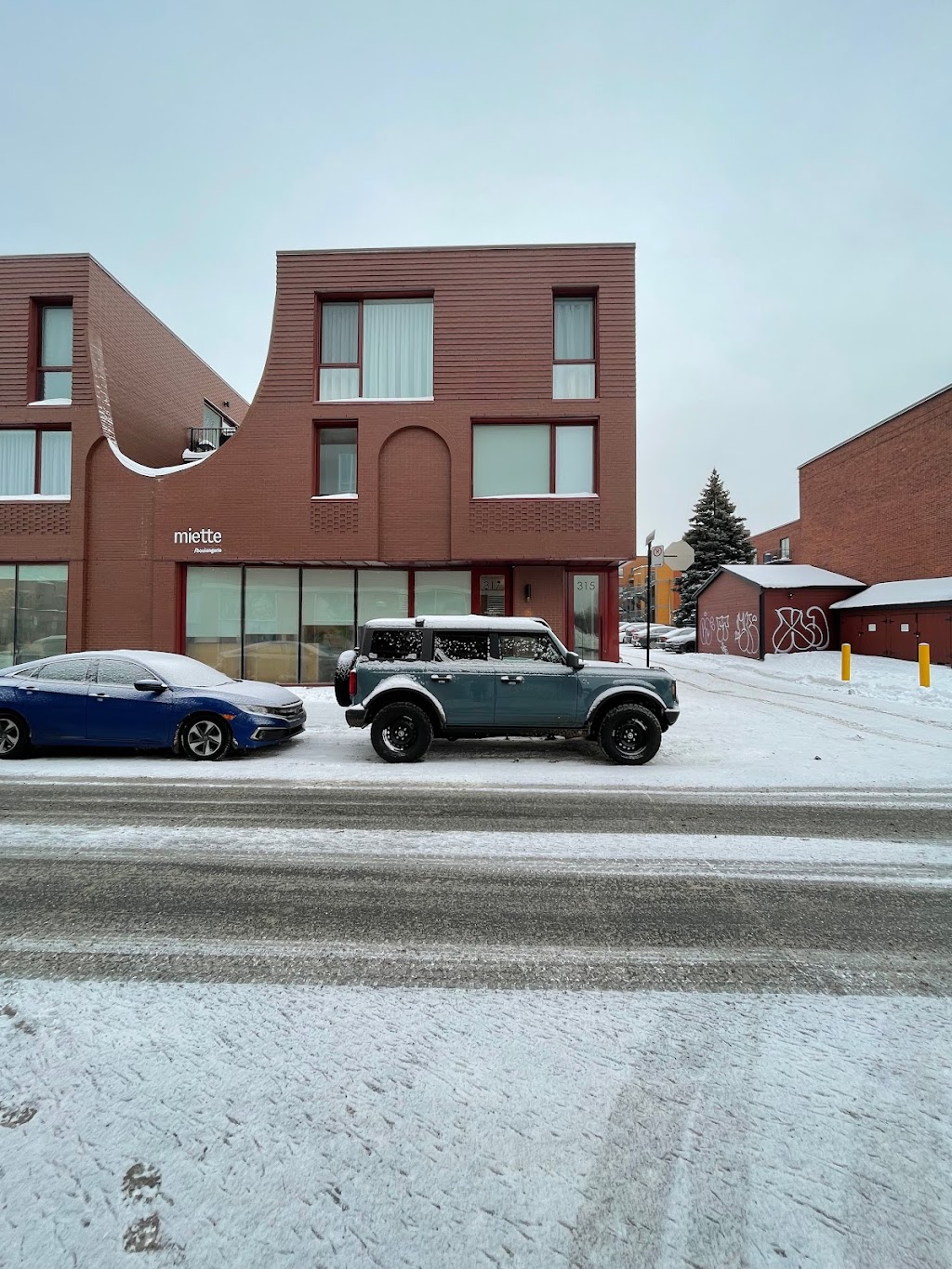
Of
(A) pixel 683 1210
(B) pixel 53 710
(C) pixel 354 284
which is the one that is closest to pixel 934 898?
(A) pixel 683 1210

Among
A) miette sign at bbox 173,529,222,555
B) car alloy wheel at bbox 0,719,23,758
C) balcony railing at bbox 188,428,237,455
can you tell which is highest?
balcony railing at bbox 188,428,237,455

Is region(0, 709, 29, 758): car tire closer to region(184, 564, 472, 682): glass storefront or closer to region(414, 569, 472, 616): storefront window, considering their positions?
region(184, 564, 472, 682): glass storefront

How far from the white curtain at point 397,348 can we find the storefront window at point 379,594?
447cm

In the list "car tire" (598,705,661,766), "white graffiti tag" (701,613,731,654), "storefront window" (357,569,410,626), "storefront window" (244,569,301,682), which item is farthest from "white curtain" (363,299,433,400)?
"white graffiti tag" (701,613,731,654)

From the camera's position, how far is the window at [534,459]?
15320 mm

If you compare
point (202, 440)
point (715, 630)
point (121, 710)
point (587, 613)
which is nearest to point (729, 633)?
point (715, 630)

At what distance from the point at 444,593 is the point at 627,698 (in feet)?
27.6

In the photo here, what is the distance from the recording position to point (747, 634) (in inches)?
1086

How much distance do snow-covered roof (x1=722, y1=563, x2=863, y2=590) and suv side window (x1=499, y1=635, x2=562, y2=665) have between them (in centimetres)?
2052

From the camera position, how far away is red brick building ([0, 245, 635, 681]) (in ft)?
49.8

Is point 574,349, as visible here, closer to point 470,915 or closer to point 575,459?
point 575,459

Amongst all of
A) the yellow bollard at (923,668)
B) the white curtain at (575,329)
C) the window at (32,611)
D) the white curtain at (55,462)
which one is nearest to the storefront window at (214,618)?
the window at (32,611)

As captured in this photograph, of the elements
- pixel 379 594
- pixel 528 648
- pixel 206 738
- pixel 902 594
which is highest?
pixel 902 594

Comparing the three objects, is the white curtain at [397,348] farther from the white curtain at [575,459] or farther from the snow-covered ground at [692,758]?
the snow-covered ground at [692,758]
